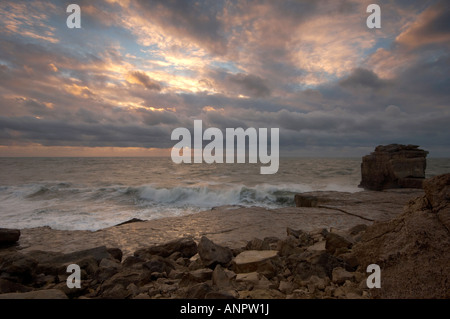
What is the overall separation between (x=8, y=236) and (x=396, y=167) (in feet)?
74.6

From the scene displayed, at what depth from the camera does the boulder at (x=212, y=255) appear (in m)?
3.38

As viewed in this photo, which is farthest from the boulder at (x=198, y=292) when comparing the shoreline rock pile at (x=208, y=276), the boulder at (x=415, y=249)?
the boulder at (x=415, y=249)

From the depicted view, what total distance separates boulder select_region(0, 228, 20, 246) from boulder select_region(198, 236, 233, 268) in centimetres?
547

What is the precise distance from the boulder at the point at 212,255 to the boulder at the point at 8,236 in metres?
5.47

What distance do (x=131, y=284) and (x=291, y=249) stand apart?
2.14 meters

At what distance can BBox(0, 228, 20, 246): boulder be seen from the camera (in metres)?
5.80

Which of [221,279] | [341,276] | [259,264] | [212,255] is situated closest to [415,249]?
[341,276]

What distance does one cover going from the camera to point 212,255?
345 centimetres

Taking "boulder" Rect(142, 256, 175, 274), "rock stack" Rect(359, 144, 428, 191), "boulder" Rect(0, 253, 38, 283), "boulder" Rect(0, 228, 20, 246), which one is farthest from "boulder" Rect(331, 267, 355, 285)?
"rock stack" Rect(359, 144, 428, 191)

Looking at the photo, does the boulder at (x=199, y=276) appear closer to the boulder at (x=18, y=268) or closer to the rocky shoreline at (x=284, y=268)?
the rocky shoreline at (x=284, y=268)

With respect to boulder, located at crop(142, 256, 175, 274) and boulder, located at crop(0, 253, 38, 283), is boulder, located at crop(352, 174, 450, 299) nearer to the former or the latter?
boulder, located at crop(142, 256, 175, 274)

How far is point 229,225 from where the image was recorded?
687cm
